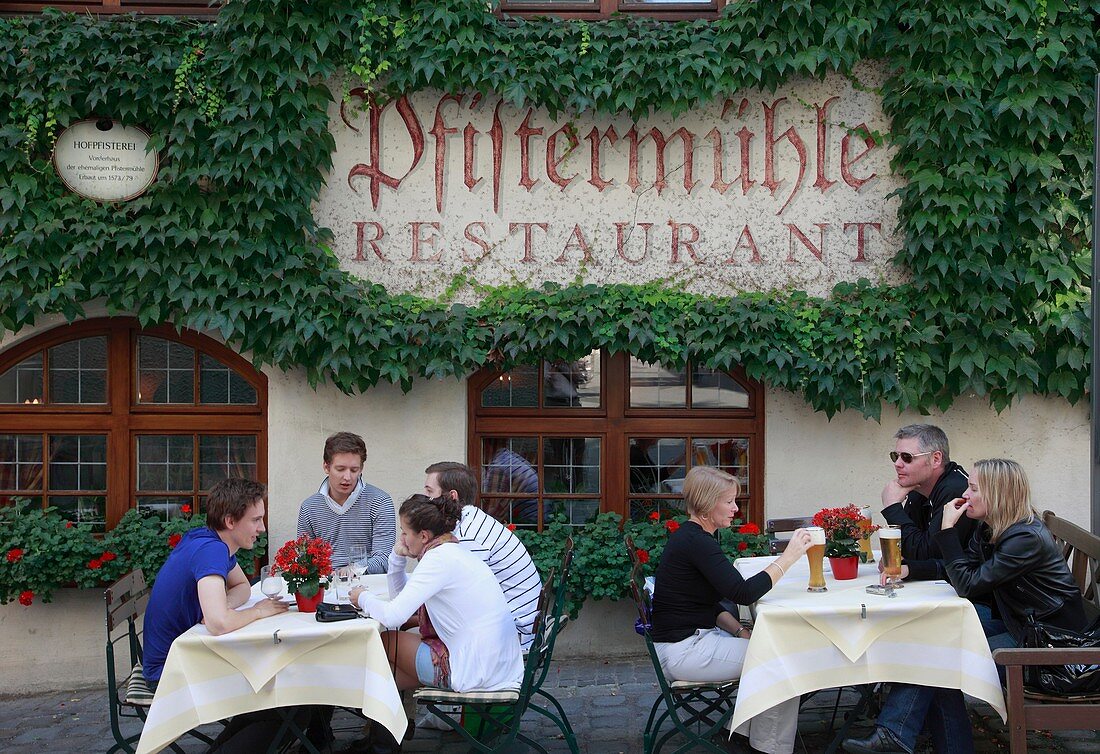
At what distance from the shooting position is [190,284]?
22.6ft

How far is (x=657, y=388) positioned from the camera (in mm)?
7465

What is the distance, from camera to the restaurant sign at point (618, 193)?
7281mm

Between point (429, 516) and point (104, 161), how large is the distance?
3.78 m

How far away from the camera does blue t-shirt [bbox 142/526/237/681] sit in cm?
472

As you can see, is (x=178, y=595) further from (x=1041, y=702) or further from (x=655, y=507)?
(x=1041, y=702)

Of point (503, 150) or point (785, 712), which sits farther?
point (503, 150)

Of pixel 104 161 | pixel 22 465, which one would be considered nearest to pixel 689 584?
pixel 104 161

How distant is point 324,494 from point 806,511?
3.19 meters

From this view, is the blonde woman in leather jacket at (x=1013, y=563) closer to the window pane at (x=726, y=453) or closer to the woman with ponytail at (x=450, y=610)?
the woman with ponytail at (x=450, y=610)

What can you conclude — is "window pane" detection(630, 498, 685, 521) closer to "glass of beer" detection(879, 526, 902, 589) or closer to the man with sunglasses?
the man with sunglasses

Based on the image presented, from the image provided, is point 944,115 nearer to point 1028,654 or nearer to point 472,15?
point 472,15

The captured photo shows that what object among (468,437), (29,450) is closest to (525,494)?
(468,437)

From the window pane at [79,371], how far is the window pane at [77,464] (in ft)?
0.88

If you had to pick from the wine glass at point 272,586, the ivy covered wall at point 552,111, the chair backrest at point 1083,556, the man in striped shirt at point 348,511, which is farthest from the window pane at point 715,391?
the wine glass at point 272,586
